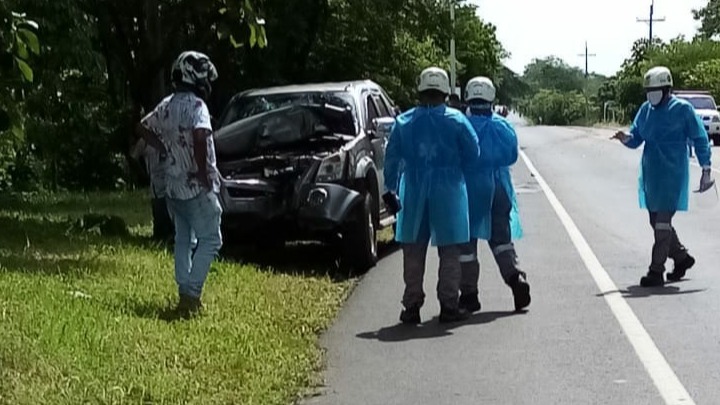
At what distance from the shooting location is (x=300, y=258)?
535 inches

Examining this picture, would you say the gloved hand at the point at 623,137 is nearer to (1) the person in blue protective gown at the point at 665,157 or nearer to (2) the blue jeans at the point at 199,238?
(1) the person in blue protective gown at the point at 665,157

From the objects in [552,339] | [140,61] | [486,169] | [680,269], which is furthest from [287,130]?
[140,61]

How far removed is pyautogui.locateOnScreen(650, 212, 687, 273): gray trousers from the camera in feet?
36.9

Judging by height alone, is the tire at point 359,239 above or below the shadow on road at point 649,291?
above

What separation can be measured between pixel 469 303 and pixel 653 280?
74.7 inches

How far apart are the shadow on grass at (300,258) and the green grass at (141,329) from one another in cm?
22

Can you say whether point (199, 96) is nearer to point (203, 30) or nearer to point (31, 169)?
point (203, 30)

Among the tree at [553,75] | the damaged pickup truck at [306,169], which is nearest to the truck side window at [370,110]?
the damaged pickup truck at [306,169]

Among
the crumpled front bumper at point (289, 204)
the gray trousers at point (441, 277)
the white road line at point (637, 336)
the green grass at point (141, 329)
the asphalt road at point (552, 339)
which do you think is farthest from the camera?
the crumpled front bumper at point (289, 204)

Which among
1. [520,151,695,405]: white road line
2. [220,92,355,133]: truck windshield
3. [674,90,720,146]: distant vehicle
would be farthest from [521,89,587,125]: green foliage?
[520,151,695,405]: white road line

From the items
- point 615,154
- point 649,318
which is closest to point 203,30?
point 649,318

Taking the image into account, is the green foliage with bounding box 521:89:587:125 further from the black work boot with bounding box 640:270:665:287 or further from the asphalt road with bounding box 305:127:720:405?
the black work boot with bounding box 640:270:665:287

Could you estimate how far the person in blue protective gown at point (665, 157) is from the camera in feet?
36.9

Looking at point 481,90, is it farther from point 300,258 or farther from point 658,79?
point 300,258
